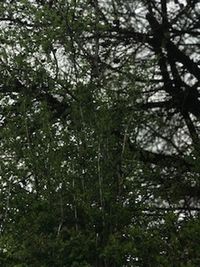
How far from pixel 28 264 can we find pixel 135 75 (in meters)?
1.69

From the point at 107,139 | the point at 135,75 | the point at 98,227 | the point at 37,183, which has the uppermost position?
the point at 135,75

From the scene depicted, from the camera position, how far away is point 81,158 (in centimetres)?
384

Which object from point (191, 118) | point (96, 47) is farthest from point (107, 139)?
point (191, 118)

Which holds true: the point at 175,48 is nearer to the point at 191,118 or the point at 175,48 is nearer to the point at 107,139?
the point at 191,118

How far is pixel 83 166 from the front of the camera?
382 centimetres

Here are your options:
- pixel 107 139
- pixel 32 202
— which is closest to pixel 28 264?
pixel 32 202

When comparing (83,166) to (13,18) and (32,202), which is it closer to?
(32,202)

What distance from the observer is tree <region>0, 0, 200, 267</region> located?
344cm

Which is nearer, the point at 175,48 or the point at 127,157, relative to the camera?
the point at 127,157

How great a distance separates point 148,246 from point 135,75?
1510 mm

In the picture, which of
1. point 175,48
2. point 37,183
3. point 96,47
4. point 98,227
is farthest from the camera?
point 175,48

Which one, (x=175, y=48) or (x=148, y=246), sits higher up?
(x=175, y=48)

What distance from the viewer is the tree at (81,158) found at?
3.44m

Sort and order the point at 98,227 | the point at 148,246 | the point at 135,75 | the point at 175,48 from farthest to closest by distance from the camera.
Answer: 1. the point at 175,48
2. the point at 135,75
3. the point at 98,227
4. the point at 148,246
